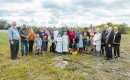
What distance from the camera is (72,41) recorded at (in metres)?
17.3

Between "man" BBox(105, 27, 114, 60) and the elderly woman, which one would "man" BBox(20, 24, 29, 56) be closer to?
the elderly woman

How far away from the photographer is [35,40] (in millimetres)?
16750

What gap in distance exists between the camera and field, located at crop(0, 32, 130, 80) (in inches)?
467

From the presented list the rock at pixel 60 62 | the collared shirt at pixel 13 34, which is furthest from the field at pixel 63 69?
the collared shirt at pixel 13 34

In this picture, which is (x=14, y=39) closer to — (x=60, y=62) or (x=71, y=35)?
(x=60, y=62)

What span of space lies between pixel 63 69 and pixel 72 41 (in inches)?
186

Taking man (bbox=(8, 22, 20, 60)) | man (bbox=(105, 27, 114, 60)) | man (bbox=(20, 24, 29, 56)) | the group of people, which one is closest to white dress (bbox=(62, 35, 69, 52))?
the group of people

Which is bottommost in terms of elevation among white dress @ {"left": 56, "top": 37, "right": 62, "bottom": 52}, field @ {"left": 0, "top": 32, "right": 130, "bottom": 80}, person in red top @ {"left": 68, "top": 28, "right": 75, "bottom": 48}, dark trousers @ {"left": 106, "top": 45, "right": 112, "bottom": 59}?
field @ {"left": 0, "top": 32, "right": 130, "bottom": 80}

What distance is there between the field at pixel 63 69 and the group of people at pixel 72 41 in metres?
0.82

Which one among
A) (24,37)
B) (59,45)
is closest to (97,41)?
(59,45)

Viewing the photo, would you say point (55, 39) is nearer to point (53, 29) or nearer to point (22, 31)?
point (53, 29)

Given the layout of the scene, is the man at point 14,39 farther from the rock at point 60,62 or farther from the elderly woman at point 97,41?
the elderly woman at point 97,41

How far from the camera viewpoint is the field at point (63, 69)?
1187cm

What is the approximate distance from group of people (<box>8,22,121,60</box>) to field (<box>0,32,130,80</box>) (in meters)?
0.82
